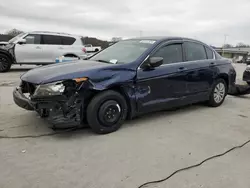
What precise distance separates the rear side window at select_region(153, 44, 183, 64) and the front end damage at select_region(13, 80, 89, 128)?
62.5 inches

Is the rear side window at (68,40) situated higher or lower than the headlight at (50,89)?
higher

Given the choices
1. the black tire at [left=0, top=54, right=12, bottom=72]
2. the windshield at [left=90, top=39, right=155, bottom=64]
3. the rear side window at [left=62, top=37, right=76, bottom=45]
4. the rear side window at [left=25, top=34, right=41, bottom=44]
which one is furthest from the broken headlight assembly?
the rear side window at [left=62, top=37, right=76, bottom=45]

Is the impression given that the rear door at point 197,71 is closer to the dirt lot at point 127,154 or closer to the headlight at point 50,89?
the dirt lot at point 127,154

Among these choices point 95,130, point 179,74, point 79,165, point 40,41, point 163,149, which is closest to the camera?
point 79,165

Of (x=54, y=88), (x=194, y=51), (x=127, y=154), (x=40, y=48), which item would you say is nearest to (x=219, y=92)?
(x=194, y=51)

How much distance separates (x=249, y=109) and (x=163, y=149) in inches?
130

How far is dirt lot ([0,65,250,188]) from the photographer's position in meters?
2.64

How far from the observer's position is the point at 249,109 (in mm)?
5738

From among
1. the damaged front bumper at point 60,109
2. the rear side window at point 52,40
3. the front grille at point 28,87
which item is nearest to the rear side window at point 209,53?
the damaged front bumper at point 60,109

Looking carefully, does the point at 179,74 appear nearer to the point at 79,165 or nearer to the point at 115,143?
the point at 115,143

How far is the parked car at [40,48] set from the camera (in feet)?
35.7

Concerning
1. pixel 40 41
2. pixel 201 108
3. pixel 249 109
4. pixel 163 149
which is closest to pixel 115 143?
pixel 163 149

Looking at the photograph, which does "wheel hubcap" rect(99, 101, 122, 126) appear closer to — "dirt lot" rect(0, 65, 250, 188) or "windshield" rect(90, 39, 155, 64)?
"dirt lot" rect(0, 65, 250, 188)

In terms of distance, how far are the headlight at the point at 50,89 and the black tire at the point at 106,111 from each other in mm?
477
